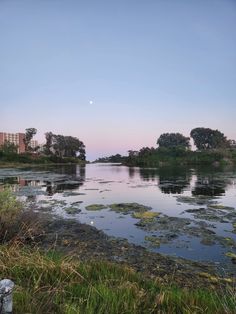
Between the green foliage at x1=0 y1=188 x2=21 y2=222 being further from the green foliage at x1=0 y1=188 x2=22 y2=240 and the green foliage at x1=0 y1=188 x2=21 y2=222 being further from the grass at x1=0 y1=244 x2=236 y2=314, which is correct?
the grass at x1=0 y1=244 x2=236 y2=314

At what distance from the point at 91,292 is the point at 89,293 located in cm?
14

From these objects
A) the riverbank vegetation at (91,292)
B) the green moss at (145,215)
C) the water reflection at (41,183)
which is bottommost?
the green moss at (145,215)

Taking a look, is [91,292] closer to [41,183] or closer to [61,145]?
[41,183]

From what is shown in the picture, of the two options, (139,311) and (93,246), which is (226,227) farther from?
(139,311)

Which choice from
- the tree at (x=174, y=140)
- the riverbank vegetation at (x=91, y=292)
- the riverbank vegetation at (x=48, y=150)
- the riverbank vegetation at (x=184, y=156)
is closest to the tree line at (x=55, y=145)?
the riverbank vegetation at (x=48, y=150)

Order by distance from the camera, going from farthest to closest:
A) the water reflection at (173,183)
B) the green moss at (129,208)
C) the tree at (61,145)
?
the tree at (61,145)
the water reflection at (173,183)
the green moss at (129,208)

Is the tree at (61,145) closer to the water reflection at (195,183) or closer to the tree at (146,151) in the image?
the tree at (146,151)

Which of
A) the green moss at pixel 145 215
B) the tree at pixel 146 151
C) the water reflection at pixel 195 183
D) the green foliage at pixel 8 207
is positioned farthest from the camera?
the tree at pixel 146 151

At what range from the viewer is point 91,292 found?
386 centimetres

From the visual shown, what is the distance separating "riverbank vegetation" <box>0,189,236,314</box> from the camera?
351 centimetres

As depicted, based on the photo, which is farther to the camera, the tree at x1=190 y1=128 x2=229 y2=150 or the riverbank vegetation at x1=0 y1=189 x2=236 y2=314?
the tree at x1=190 y1=128 x2=229 y2=150

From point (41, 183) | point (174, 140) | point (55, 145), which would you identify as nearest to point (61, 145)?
point (55, 145)

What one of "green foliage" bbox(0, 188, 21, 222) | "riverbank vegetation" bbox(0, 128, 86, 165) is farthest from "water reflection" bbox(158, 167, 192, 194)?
"riverbank vegetation" bbox(0, 128, 86, 165)

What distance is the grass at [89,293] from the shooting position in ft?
11.5
